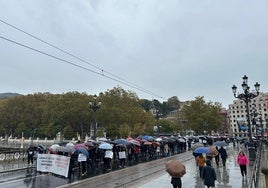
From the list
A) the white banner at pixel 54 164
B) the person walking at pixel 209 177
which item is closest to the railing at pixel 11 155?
the white banner at pixel 54 164

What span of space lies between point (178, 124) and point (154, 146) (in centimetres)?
6419

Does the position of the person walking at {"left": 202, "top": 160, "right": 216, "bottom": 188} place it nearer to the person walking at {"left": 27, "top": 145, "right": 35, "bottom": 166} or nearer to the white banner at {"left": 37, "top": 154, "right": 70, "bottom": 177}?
the white banner at {"left": 37, "top": 154, "right": 70, "bottom": 177}

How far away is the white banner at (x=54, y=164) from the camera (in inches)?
685

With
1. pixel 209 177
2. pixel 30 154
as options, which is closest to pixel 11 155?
pixel 30 154

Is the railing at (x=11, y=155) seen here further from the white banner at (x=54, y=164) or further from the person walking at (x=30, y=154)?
the white banner at (x=54, y=164)

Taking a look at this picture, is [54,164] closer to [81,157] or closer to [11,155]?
[81,157]

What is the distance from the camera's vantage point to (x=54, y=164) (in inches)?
718

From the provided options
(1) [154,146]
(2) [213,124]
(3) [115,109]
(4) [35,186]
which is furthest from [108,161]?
(2) [213,124]

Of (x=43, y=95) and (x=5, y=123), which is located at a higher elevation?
(x=43, y=95)

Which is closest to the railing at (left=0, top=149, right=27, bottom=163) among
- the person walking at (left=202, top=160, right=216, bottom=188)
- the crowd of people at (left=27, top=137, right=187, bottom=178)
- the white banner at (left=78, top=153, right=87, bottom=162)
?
the crowd of people at (left=27, top=137, right=187, bottom=178)

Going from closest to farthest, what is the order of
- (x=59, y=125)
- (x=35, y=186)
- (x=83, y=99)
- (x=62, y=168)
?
(x=35, y=186) → (x=62, y=168) → (x=83, y=99) → (x=59, y=125)

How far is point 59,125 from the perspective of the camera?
72.6 m

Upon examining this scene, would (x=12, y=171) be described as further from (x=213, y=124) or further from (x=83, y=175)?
(x=213, y=124)

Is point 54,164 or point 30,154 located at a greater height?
point 30,154
